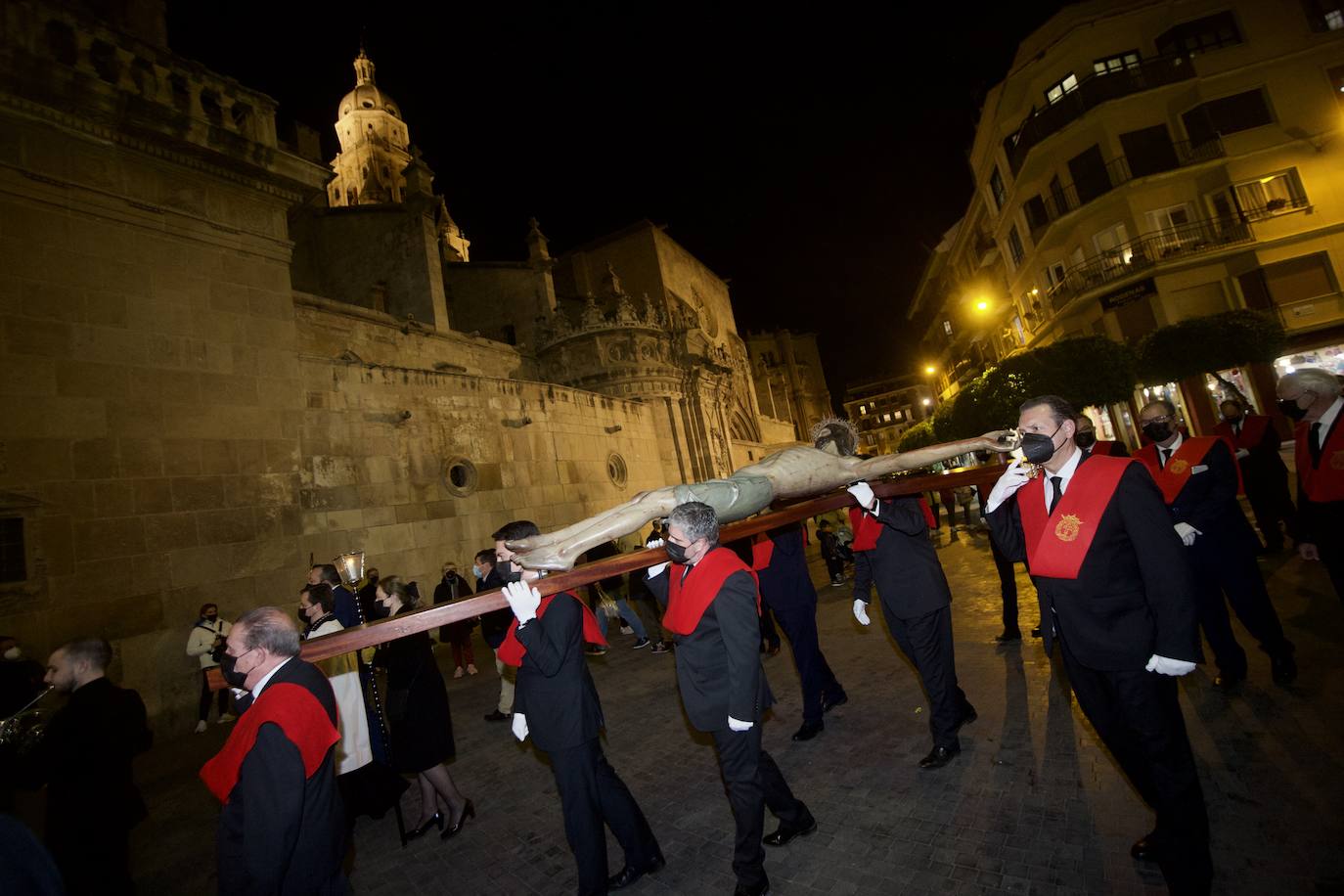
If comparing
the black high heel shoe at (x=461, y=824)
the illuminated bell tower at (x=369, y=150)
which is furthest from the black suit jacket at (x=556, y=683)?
the illuminated bell tower at (x=369, y=150)

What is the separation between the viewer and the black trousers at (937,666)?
3791 millimetres

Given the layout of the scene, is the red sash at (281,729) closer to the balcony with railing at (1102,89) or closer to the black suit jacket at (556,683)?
the black suit jacket at (556,683)

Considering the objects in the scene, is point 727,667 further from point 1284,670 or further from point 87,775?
point 1284,670

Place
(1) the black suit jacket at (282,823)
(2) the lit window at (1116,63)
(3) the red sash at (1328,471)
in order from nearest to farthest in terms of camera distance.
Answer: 1. (1) the black suit jacket at (282,823)
2. (3) the red sash at (1328,471)
3. (2) the lit window at (1116,63)

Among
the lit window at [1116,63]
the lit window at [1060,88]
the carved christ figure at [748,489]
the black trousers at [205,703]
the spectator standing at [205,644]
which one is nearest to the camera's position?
the carved christ figure at [748,489]

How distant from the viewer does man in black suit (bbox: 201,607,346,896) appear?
2.06 metres

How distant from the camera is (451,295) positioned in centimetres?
2327

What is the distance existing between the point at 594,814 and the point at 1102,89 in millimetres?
28989

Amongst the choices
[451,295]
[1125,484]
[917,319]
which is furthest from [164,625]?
[917,319]

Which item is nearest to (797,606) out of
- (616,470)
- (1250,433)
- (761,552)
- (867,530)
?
(761,552)

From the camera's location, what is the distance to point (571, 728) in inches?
119

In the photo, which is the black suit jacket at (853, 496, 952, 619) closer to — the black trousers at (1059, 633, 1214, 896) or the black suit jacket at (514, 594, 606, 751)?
the black trousers at (1059, 633, 1214, 896)

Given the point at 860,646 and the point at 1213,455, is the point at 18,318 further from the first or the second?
the point at 1213,455

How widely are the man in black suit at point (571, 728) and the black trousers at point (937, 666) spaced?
2089 millimetres
